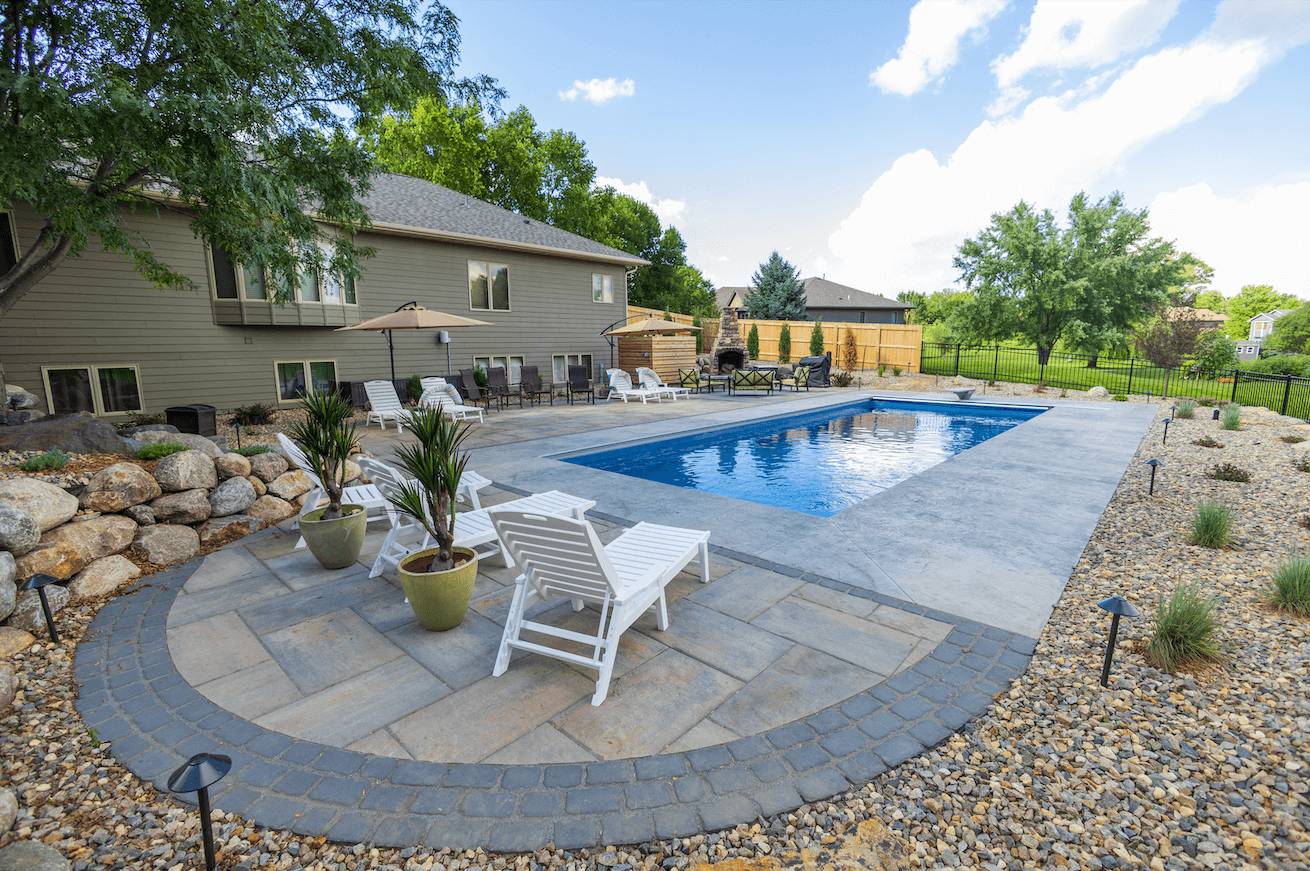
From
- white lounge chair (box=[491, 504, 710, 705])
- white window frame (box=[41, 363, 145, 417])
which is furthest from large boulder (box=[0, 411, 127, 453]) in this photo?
white window frame (box=[41, 363, 145, 417])

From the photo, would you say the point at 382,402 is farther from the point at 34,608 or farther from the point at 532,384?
the point at 34,608

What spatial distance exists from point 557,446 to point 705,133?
1801cm

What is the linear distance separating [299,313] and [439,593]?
11411 millimetres

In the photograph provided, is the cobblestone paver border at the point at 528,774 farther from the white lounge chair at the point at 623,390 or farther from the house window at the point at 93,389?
the white lounge chair at the point at 623,390

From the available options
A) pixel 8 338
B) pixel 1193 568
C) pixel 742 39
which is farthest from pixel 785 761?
pixel 742 39

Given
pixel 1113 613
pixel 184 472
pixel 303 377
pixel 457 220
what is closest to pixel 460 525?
pixel 184 472

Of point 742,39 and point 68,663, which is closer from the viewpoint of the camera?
point 68,663

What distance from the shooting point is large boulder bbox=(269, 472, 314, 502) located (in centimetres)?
550

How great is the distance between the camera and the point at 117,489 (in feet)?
14.2

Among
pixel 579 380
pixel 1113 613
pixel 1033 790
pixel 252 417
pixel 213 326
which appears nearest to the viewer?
pixel 1033 790

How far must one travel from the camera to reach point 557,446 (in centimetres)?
913

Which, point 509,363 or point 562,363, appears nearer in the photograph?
point 509,363

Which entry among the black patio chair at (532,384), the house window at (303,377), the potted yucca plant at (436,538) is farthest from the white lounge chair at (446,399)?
the potted yucca plant at (436,538)

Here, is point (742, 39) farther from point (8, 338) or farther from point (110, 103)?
point (8, 338)
